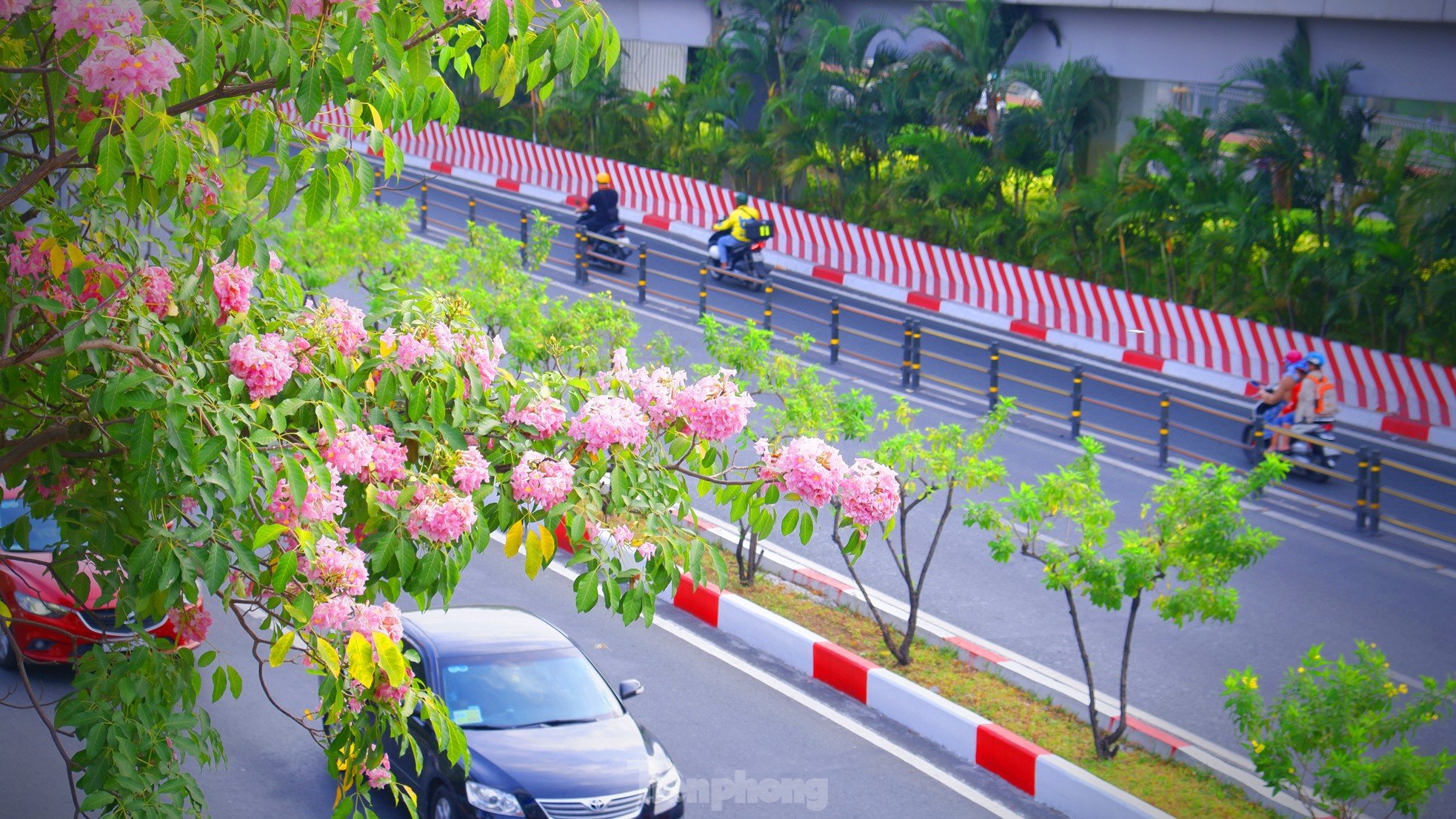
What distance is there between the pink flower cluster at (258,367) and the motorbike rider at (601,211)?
21.7m

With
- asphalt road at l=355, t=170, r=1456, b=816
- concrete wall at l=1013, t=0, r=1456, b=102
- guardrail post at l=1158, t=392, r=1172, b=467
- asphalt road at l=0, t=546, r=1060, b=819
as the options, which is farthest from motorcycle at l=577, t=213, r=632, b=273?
asphalt road at l=0, t=546, r=1060, b=819

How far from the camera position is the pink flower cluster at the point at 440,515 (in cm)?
444

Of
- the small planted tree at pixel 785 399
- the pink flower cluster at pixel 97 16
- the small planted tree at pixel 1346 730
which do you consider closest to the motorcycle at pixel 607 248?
the small planted tree at pixel 785 399

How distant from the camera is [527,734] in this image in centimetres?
873

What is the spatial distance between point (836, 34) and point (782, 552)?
54.3ft

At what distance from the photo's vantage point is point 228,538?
173 inches

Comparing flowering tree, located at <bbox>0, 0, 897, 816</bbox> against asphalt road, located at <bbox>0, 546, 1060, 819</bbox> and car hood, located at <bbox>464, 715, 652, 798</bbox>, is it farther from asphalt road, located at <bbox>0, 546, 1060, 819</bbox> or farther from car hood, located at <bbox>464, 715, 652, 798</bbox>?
asphalt road, located at <bbox>0, 546, 1060, 819</bbox>

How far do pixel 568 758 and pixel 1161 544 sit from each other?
13.5 feet

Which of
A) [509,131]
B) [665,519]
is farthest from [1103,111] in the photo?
[665,519]

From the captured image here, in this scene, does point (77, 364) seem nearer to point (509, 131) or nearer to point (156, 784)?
point (156, 784)

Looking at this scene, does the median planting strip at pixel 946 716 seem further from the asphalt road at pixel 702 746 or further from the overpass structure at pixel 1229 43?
the overpass structure at pixel 1229 43

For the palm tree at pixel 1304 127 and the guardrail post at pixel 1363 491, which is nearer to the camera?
the guardrail post at pixel 1363 491

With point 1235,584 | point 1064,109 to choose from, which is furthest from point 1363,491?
point 1064,109

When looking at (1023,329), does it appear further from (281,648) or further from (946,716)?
(281,648)
